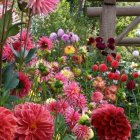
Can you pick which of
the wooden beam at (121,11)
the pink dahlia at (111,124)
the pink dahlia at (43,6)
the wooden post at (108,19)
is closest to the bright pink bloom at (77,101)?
the pink dahlia at (43,6)

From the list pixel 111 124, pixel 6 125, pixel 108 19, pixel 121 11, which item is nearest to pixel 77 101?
pixel 111 124

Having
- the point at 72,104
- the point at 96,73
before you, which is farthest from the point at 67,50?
the point at 72,104

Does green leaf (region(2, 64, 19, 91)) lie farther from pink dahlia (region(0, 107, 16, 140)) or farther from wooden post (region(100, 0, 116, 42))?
wooden post (region(100, 0, 116, 42))

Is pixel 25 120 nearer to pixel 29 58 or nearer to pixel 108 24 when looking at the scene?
pixel 29 58

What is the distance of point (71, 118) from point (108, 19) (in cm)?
513

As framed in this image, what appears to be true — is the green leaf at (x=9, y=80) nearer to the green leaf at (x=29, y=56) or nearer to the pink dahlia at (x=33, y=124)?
the green leaf at (x=29, y=56)

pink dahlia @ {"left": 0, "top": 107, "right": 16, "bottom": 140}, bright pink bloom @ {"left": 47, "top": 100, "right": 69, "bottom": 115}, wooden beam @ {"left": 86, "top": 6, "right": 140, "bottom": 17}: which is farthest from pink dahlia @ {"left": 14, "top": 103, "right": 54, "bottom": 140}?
wooden beam @ {"left": 86, "top": 6, "right": 140, "bottom": 17}

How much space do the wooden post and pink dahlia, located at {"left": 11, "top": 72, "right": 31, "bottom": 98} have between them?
191 inches

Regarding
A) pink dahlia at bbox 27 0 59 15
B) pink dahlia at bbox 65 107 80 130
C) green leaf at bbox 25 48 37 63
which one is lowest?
pink dahlia at bbox 65 107 80 130

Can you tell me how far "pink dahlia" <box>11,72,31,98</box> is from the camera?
6.15 ft

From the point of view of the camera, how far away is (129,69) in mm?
5152

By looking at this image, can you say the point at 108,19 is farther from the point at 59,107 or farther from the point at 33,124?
the point at 33,124

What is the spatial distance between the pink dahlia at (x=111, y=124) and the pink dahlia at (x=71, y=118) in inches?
10.7

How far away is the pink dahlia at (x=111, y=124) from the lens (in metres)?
1.41
